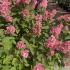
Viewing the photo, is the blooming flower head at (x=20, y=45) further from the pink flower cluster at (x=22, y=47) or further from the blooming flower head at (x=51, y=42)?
the blooming flower head at (x=51, y=42)

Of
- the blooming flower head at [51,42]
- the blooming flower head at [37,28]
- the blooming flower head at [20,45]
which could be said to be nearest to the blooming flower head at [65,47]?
the blooming flower head at [51,42]

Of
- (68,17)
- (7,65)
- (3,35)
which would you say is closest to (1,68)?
(7,65)

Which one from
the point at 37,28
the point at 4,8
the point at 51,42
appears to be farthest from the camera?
the point at 4,8

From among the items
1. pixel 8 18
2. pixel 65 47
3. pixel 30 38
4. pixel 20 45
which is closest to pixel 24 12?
pixel 8 18

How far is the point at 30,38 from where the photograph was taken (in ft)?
11.1

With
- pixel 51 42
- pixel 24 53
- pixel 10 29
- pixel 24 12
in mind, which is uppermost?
pixel 24 12

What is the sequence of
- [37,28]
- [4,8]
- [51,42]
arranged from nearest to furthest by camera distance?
[51,42], [37,28], [4,8]

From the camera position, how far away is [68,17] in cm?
357

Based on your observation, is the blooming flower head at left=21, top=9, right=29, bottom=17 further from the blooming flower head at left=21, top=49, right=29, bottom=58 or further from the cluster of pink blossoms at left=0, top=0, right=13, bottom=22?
the blooming flower head at left=21, top=49, right=29, bottom=58

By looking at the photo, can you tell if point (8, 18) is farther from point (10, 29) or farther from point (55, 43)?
point (55, 43)

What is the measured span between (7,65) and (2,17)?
1.83 ft

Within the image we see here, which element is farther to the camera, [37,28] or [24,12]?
[24,12]

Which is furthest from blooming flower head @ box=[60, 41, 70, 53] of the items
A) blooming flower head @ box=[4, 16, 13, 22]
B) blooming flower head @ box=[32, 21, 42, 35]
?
blooming flower head @ box=[4, 16, 13, 22]

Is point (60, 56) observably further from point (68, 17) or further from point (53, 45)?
point (68, 17)
